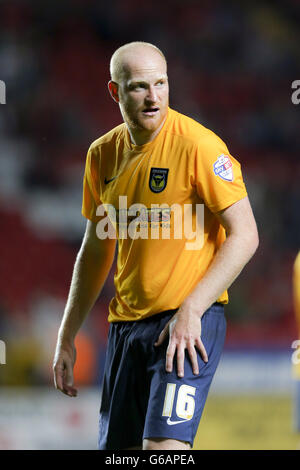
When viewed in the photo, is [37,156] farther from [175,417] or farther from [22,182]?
[175,417]

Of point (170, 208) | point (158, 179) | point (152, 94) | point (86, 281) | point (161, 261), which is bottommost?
point (86, 281)

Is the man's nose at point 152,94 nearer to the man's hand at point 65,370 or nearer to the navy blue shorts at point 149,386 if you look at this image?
the navy blue shorts at point 149,386

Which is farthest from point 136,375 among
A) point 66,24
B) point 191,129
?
point 66,24

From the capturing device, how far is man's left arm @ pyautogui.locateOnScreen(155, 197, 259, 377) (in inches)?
104

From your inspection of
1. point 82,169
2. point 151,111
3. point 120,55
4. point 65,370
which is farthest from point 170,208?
point 82,169

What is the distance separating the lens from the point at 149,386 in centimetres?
283

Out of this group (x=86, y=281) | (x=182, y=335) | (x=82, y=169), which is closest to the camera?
(x=182, y=335)

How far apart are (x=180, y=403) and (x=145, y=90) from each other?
1.10 metres

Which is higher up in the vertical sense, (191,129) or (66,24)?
(66,24)

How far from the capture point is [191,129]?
2.82 m

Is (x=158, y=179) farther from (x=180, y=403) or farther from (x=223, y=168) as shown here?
(x=180, y=403)

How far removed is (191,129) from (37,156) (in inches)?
289

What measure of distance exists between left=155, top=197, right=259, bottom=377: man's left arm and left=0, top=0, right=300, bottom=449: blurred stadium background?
3332 mm

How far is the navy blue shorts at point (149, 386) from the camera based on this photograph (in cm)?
266
